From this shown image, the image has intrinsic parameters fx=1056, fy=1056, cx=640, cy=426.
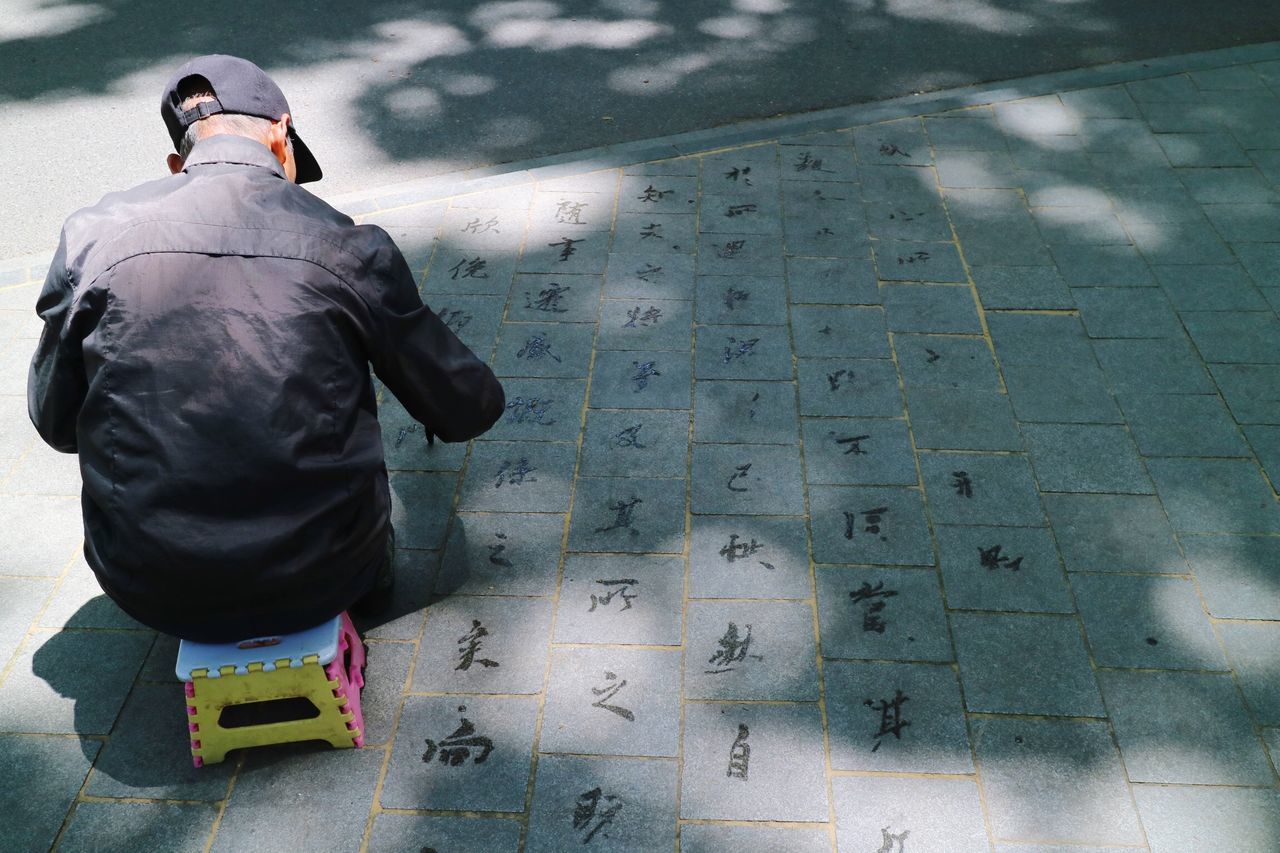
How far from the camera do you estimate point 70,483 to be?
382cm

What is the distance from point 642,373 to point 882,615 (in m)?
1.45

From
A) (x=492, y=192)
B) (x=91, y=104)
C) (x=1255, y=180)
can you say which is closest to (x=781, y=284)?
(x=492, y=192)

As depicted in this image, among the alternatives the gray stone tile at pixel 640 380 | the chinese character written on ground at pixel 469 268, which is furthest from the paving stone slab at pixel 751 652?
the chinese character written on ground at pixel 469 268

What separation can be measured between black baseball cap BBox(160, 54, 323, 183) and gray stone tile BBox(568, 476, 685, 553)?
1605mm

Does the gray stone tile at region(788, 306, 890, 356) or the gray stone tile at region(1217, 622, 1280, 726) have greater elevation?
the gray stone tile at region(788, 306, 890, 356)

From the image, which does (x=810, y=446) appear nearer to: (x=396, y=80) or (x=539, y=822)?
(x=539, y=822)

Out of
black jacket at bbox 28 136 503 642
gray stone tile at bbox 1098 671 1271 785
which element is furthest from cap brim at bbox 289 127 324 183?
gray stone tile at bbox 1098 671 1271 785

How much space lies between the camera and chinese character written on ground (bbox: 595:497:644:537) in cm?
360

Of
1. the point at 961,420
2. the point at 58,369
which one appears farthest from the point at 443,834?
the point at 961,420

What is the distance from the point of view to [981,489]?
3.70 meters

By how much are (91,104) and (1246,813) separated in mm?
6724

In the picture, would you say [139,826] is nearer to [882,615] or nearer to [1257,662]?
[882,615]

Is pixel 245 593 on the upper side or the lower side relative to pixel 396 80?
upper

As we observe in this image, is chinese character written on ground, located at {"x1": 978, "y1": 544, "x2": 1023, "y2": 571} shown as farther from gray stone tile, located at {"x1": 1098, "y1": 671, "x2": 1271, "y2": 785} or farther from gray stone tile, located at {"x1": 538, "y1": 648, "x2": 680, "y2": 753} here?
gray stone tile, located at {"x1": 538, "y1": 648, "x2": 680, "y2": 753}
